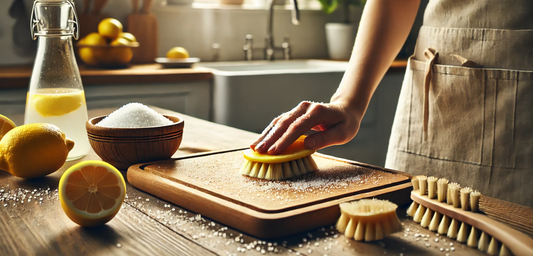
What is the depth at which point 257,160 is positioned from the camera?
808mm

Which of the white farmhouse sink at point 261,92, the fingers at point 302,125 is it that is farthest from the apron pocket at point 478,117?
the white farmhouse sink at point 261,92

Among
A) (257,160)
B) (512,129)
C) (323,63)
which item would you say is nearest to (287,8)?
(323,63)

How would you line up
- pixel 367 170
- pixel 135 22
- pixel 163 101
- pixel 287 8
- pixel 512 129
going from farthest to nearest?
pixel 287 8
pixel 135 22
pixel 163 101
pixel 512 129
pixel 367 170

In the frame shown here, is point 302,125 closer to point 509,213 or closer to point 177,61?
point 509,213

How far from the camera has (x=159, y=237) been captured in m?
0.60

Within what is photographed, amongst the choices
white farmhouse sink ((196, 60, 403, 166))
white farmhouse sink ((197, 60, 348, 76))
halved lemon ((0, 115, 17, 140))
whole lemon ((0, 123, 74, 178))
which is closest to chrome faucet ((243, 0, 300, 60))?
white farmhouse sink ((197, 60, 348, 76))

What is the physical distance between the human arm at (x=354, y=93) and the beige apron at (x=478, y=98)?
11 cm

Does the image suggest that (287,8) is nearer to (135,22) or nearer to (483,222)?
(135,22)

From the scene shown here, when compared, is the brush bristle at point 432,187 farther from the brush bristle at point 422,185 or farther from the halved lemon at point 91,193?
the halved lemon at point 91,193

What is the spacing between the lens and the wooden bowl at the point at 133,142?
0.87 metres

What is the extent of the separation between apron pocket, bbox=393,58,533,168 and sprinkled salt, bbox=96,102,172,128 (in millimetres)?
635

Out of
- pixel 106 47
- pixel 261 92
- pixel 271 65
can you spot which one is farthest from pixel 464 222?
pixel 271 65

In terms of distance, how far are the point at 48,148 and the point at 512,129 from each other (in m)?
0.92

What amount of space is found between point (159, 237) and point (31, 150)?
13.1 inches
